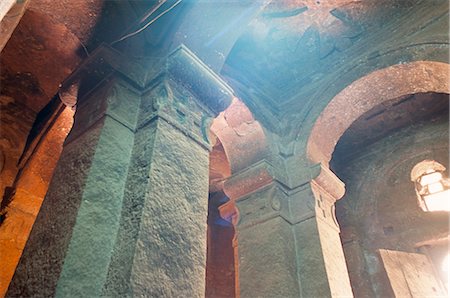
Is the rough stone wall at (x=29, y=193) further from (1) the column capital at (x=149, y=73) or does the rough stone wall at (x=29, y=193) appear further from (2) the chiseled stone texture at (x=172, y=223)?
(2) the chiseled stone texture at (x=172, y=223)

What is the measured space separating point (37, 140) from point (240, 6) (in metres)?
2.72

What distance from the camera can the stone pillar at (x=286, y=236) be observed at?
233 centimetres

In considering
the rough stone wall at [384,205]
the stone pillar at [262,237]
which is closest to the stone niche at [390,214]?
the rough stone wall at [384,205]

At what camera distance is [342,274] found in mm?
2449

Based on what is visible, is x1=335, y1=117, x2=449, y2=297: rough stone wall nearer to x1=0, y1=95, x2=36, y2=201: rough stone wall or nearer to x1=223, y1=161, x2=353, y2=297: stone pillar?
x1=223, y1=161, x2=353, y2=297: stone pillar

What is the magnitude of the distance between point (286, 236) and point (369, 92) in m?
1.62

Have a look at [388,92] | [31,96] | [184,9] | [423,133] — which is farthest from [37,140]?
[423,133]

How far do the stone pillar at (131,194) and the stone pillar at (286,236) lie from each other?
1.17 meters

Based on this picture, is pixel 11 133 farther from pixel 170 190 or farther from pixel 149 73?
pixel 170 190

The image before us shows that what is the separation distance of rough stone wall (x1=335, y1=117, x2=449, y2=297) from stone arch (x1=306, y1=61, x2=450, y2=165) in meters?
1.80

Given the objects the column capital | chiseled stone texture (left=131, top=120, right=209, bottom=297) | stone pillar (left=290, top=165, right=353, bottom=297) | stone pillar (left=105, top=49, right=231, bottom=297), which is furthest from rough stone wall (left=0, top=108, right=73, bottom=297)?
stone pillar (left=290, top=165, right=353, bottom=297)

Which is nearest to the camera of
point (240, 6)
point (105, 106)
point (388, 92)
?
point (105, 106)

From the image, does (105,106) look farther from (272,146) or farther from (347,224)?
(347,224)

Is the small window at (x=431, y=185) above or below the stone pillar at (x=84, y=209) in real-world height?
above
